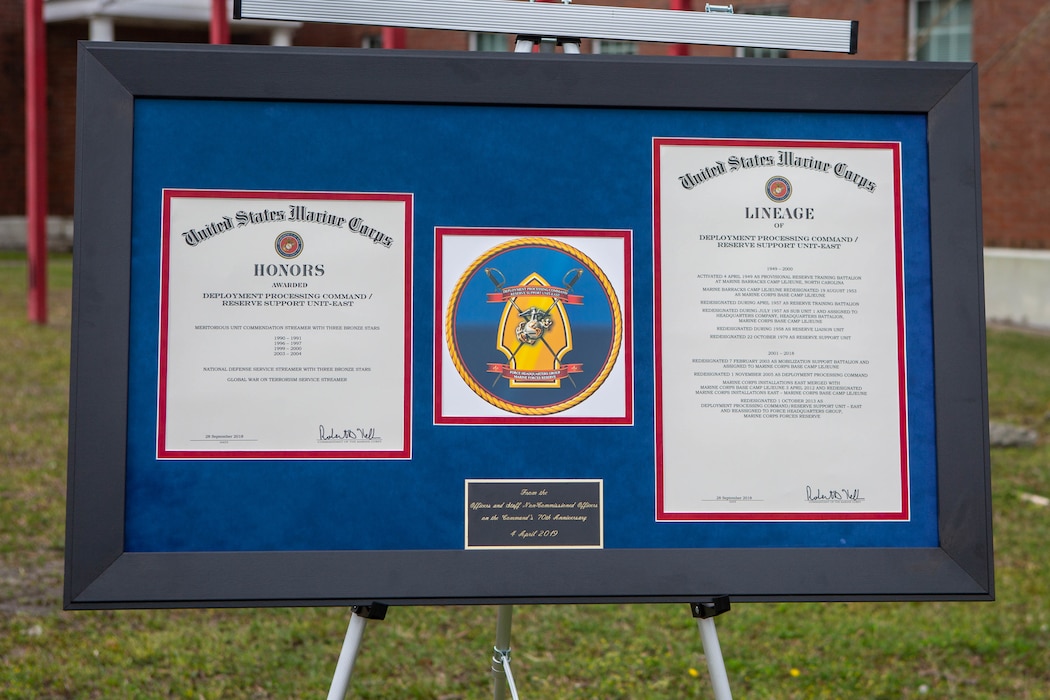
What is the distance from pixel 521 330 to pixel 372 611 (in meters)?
0.57

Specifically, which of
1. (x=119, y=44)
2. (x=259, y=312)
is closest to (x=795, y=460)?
(x=259, y=312)

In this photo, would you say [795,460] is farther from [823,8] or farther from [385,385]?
[823,8]

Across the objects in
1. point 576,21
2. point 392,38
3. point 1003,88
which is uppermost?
point 1003,88

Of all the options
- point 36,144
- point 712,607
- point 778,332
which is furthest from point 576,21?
point 36,144

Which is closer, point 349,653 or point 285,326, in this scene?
point 285,326

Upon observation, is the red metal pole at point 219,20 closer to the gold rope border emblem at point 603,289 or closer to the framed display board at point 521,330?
the framed display board at point 521,330

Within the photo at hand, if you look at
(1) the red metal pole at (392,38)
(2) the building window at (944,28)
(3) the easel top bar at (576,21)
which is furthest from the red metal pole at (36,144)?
(2) the building window at (944,28)

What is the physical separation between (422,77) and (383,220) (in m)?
0.26

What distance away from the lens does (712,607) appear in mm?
1937

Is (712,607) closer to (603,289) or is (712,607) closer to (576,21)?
(603,289)

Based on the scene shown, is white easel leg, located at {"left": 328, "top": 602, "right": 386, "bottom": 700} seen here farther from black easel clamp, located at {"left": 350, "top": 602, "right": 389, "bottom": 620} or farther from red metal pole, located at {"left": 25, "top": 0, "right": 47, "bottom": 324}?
red metal pole, located at {"left": 25, "top": 0, "right": 47, "bottom": 324}

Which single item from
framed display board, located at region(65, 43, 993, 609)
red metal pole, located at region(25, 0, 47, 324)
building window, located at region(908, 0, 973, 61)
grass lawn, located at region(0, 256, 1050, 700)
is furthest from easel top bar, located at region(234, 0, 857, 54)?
building window, located at region(908, 0, 973, 61)

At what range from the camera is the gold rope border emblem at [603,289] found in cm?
190

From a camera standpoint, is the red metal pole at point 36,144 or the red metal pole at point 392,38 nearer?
the red metal pole at point 392,38
